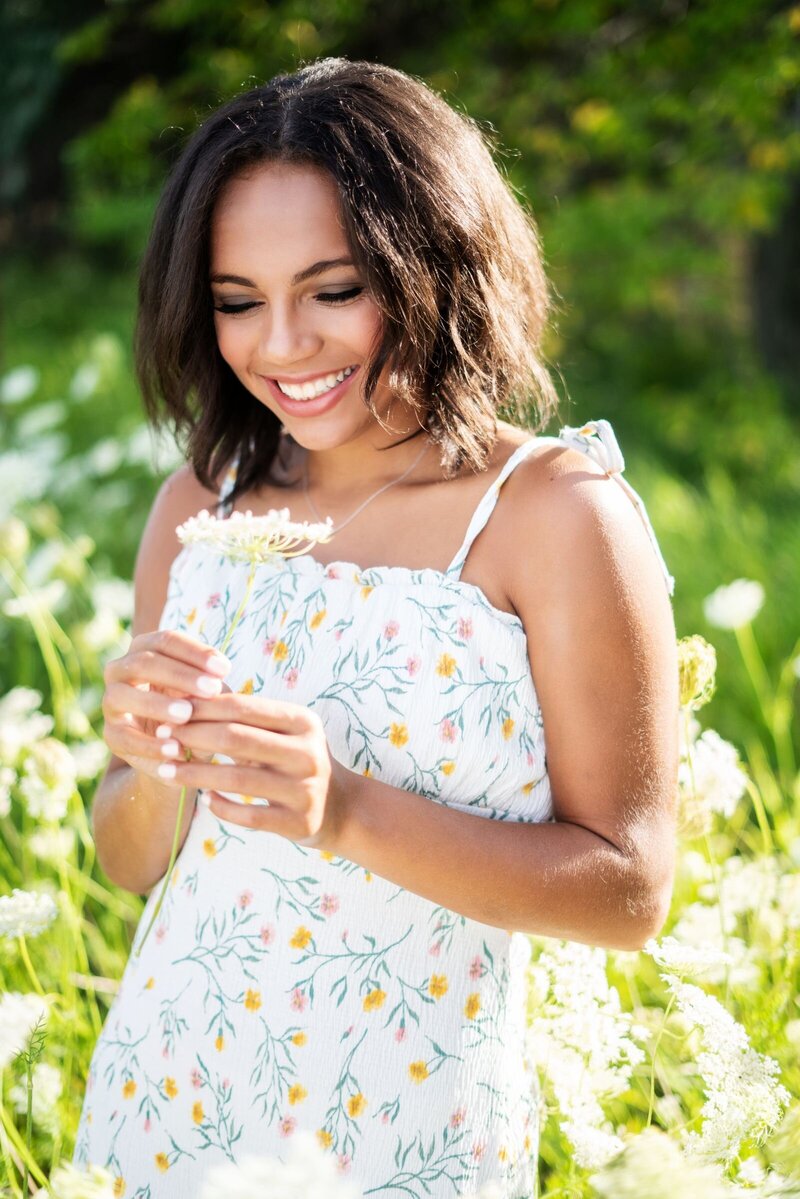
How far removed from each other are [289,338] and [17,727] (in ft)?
3.06

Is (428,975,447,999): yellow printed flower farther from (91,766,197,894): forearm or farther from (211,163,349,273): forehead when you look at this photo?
(211,163,349,273): forehead

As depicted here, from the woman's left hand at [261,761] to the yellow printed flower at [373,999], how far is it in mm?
388

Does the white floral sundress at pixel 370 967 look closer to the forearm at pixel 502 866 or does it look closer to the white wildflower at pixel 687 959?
the forearm at pixel 502 866

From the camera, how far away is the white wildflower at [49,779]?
1827 millimetres

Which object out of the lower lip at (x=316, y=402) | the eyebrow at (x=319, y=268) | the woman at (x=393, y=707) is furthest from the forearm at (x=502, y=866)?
the eyebrow at (x=319, y=268)

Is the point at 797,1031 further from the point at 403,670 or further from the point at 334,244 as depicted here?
the point at 334,244

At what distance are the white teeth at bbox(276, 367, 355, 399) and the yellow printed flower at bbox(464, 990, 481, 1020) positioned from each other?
0.87 meters

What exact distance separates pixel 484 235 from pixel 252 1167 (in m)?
1.35

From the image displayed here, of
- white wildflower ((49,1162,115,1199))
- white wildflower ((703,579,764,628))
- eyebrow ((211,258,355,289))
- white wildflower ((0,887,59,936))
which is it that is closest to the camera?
white wildflower ((49,1162,115,1199))

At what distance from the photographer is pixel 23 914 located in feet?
4.95

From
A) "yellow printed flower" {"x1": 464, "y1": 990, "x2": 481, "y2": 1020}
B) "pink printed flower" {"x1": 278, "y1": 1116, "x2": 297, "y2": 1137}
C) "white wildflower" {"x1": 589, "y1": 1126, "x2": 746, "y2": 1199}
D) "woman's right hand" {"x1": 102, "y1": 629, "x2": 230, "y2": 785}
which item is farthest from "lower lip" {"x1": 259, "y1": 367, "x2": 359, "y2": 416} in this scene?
"white wildflower" {"x1": 589, "y1": 1126, "x2": 746, "y2": 1199}

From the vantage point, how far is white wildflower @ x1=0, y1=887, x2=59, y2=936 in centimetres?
150

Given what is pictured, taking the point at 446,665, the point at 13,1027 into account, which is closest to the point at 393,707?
the point at 446,665

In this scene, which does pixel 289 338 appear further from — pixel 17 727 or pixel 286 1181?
pixel 286 1181
